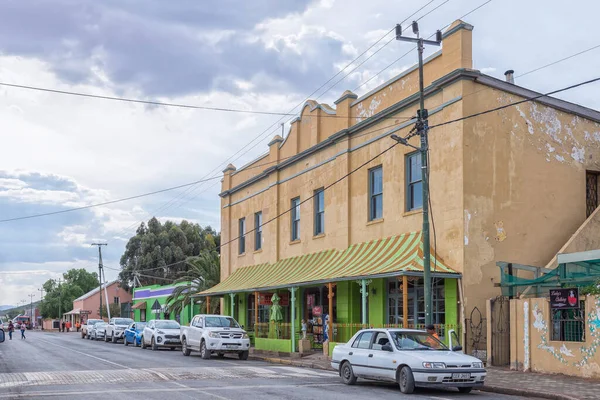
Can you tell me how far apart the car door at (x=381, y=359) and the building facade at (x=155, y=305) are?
33397 millimetres

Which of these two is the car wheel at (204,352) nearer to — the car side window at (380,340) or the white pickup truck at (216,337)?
the white pickup truck at (216,337)

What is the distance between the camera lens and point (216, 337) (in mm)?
26703

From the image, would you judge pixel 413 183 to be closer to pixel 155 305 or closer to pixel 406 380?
pixel 406 380

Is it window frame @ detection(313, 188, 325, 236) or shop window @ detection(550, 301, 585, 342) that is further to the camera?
window frame @ detection(313, 188, 325, 236)

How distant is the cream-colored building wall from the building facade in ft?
99.4

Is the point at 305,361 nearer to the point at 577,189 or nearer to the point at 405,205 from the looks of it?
the point at 405,205

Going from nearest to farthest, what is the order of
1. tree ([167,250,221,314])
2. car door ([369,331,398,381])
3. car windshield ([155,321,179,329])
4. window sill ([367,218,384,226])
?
car door ([369,331,398,381]), window sill ([367,218,384,226]), car windshield ([155,321,179,329]), tree ([167,250,221,314])

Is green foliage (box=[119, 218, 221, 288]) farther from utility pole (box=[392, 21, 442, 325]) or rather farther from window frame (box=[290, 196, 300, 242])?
utility pole (box=[392, 21, 442, 325])

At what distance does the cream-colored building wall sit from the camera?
70.1 ft

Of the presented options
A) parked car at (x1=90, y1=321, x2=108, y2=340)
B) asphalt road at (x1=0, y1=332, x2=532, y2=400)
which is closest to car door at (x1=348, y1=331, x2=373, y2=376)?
asphalt road at (x1=0, y1=332, x2=532, y2=400)

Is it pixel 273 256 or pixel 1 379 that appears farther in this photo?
pixel 273 256

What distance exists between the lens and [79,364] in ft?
75.6

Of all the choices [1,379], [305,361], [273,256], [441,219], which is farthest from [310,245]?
[1,379]

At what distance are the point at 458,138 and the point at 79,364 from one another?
13547 mm
